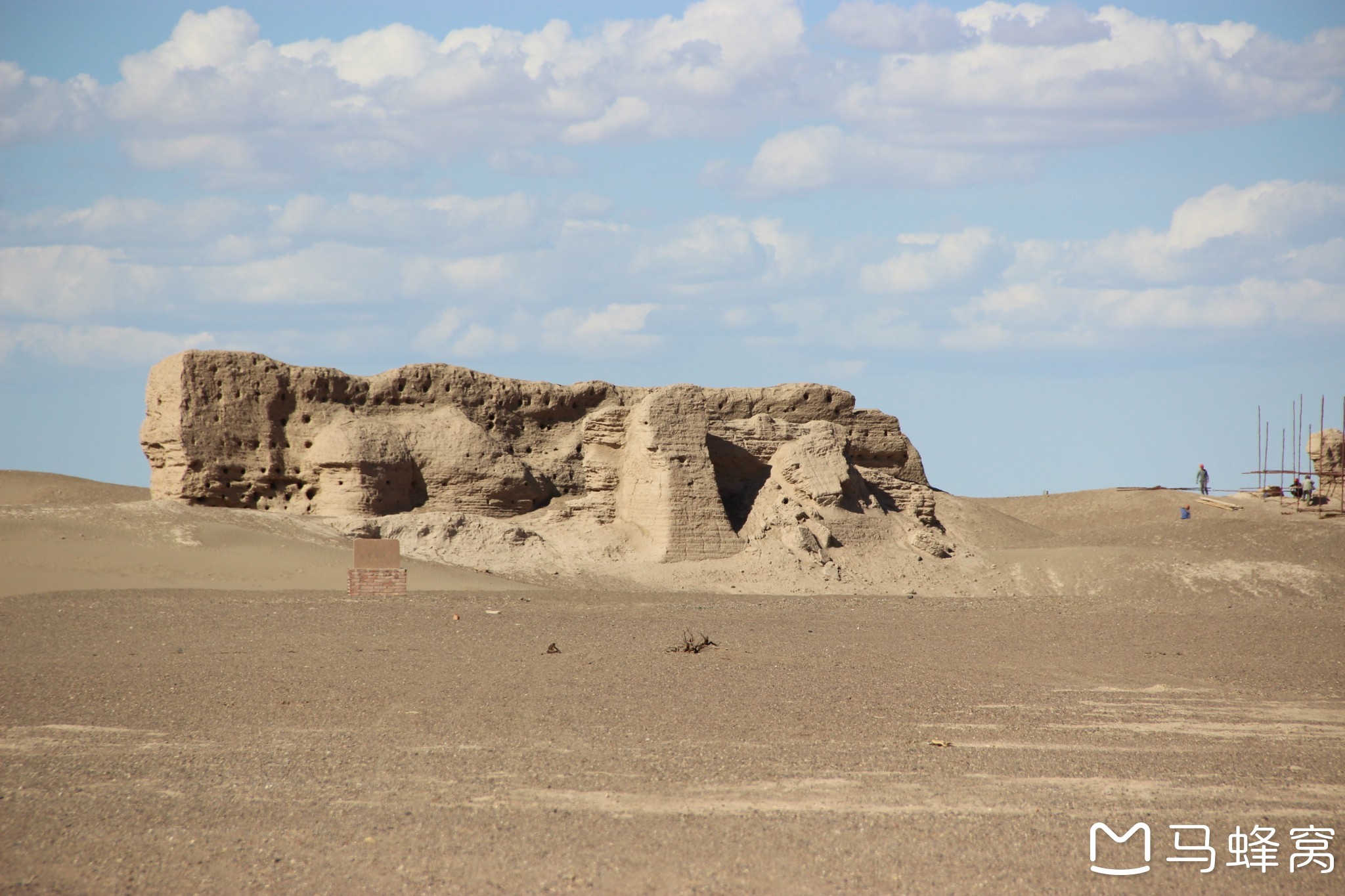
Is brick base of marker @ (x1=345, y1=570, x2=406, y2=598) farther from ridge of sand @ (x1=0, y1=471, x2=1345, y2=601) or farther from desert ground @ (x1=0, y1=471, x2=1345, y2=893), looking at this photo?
ridge of sand @ (x1=0, y1=471, x2=1345, y2=601)

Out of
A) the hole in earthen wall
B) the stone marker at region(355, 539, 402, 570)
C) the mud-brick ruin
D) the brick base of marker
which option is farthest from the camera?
the hole in earthen wall

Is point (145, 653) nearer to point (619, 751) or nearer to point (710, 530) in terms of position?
point (619, 751)

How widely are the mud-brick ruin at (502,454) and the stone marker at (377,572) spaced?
470cm

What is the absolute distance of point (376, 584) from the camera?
18.5 meters

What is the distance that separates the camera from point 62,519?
2091 centimetres

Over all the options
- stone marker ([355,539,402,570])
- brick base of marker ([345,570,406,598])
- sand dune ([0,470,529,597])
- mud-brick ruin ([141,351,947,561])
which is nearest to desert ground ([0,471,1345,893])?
sand dune ([0,470,529,597])

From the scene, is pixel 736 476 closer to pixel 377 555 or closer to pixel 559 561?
pixel 559 561

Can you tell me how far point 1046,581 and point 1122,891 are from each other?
19032mm

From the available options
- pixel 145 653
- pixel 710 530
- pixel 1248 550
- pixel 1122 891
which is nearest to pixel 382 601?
pixel 145 653

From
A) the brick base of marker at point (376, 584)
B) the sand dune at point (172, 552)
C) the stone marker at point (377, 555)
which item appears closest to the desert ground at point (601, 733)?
the sand dune at point (172, 552)

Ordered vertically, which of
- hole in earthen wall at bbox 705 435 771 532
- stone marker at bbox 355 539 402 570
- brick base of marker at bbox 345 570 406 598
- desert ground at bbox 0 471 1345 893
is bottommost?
desert ground at bbox 0 471 1345 893

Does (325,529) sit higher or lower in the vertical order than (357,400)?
lower

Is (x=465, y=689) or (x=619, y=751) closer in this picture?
(x=619, y=751)

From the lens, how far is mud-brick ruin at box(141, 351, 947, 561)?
23500 millimetres
